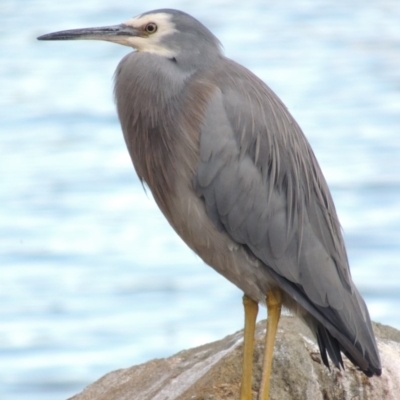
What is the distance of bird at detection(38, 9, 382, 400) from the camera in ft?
18.3

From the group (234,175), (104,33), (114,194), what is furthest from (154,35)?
(114,194)

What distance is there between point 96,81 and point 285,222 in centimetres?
1016

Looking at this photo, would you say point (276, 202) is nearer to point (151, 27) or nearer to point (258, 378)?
point (258, 378)

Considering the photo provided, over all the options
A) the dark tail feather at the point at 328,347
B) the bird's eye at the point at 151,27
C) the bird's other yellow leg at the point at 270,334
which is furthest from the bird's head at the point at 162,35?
the dark tail feather at the point at 328,347

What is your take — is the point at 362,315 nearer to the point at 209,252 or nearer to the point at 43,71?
the point at 209,252

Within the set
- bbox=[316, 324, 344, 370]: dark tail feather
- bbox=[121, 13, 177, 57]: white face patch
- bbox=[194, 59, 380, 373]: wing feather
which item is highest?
bbox=[121, 13, 177, 57]: white face patch

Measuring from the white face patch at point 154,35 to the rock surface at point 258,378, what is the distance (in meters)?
1.34

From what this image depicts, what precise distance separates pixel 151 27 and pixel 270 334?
4.51 feet

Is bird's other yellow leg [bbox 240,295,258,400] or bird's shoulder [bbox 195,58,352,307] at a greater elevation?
bird's shoulder [bbox 195,58,352,307]

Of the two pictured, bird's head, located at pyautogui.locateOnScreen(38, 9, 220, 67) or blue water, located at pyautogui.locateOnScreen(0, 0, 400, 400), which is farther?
blue water, located at pyautogui.locateOnScreen(0, 0, 400, 400)

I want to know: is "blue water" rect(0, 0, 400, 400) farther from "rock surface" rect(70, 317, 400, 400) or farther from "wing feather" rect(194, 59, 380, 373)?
"wing feather" rect(194, 59, 380, 373)

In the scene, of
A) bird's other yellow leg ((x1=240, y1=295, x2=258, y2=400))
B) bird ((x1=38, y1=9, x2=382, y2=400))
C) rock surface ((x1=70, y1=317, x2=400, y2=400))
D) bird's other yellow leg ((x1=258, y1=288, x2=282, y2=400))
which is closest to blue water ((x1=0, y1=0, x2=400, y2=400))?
rock surface ((x1=70, y1=317, x2=400, y2=400))

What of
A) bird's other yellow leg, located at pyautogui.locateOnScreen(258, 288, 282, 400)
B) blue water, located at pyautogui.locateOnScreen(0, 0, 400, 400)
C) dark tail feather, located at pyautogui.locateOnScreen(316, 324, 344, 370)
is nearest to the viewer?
bird's other yellow leg, located at pyautogui.locateOnScreen(258, 288, 282, 400)

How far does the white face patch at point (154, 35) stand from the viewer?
5574mm
